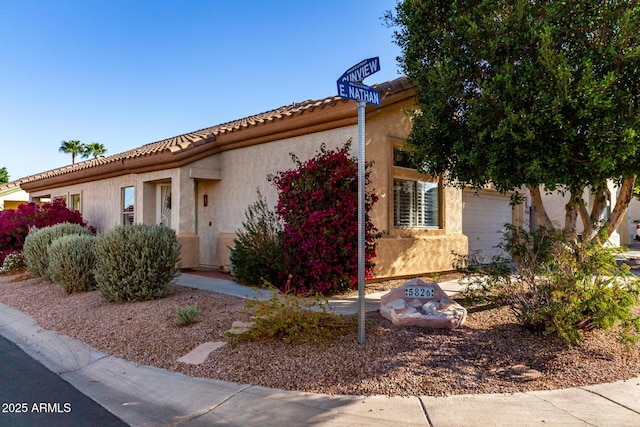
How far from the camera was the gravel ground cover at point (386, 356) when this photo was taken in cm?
411

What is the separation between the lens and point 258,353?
477 cm

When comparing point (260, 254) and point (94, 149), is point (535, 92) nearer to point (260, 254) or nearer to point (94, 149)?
point (260, 254)

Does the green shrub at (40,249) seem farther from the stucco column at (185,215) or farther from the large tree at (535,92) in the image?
the large tree at (535,92)

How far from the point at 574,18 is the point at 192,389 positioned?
651 centimetres

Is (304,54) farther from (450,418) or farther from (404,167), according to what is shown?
(450,418)

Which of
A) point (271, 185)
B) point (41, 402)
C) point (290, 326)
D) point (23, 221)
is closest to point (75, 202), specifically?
point (23, 221)

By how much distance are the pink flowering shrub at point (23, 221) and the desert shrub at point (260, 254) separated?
8.13 metres

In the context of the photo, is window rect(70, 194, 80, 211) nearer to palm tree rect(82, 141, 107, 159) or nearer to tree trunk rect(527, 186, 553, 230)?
tree trunk rect(527, 186, 553, 230)

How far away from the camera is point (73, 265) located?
849 centimetres

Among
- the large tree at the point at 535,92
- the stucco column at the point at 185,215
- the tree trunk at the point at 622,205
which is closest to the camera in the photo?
the large tree at the point at 535,92

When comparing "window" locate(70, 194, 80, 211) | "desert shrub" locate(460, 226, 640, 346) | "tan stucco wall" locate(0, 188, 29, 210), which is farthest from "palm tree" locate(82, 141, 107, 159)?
"desert shrub" locate(460, 226, 640, 346)

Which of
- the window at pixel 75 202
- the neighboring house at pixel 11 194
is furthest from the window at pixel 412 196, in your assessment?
the neighboring house at pixel 11 194

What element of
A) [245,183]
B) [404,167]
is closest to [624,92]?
[404,167]

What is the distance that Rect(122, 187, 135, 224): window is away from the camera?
13.5 m
